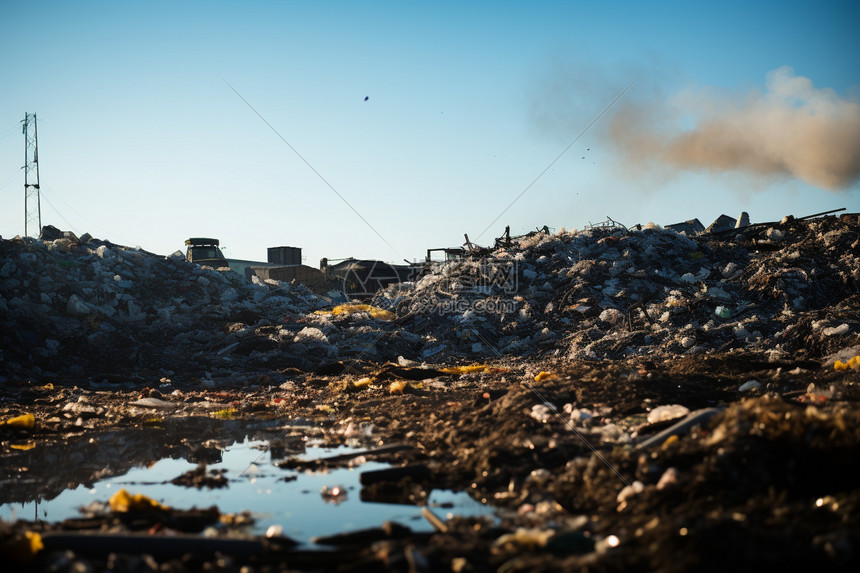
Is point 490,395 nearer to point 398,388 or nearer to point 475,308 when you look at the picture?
point 398,388

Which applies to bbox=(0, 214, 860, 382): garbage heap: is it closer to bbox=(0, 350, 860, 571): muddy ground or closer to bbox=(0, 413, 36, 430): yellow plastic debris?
bbox=(0, 413, 36, 430): yellow plastic debris

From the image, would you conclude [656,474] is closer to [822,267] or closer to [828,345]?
[828,345]

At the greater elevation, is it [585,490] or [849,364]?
[849,364]

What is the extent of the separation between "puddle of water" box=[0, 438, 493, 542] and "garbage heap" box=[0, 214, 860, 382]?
5.23 metres

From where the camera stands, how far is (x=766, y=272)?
11562mm

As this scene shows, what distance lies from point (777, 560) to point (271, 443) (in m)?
3.94

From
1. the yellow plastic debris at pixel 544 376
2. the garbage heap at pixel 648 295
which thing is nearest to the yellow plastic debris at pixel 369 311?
the garbage heap at pixel 648 295

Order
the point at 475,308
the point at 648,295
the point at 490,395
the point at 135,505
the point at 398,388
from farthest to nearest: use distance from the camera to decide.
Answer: the point at 475,308, the point at 648,295, the point at 398,388, the point at 490,395, the point at 135,505

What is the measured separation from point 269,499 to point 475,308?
30.1 ft

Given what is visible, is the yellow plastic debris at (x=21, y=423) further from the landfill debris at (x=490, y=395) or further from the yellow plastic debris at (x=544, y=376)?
the yellow plastic debris at (x=544, y=376)

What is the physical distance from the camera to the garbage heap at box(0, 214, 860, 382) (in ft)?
31.2

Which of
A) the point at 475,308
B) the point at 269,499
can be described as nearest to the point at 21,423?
the point at 269,499

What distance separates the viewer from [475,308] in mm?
12469

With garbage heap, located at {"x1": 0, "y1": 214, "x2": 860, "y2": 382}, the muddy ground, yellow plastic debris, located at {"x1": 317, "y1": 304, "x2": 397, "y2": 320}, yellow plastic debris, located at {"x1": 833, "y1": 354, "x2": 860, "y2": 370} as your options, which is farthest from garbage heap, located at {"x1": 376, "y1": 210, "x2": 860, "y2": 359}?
the muddy ground
